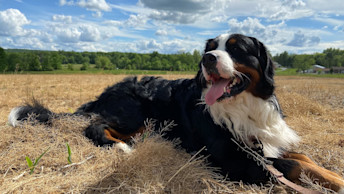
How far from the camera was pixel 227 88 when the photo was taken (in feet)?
9.60

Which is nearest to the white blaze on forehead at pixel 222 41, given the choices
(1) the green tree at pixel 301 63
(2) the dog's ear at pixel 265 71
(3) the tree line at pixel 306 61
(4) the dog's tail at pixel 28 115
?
(2) the dog's ear at pixel 265 71

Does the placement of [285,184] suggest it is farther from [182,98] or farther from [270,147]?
[182,98]

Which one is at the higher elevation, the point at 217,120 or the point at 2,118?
the point at 217,120

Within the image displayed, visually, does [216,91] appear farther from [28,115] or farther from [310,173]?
[28,115]

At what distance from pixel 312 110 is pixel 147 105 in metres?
4.57

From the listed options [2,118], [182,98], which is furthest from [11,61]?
[182,98]

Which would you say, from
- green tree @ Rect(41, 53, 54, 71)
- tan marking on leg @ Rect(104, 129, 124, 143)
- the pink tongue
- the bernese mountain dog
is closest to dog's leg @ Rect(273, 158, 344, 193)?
the bernese mountain dog

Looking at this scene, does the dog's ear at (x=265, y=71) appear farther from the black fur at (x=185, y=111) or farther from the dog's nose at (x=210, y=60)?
the dog's nose at (x=210, y=60)

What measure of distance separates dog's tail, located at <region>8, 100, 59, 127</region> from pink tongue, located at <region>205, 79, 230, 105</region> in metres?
2.79

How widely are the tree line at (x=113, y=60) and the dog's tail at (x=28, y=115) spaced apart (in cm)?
272

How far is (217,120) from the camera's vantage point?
10.3 feet

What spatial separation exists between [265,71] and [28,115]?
12.3ft

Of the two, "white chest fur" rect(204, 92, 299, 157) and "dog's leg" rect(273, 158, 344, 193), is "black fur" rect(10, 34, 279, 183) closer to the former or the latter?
"white chest fur" rect(204, 92, 299, 157)

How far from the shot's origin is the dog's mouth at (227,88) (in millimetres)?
2895
